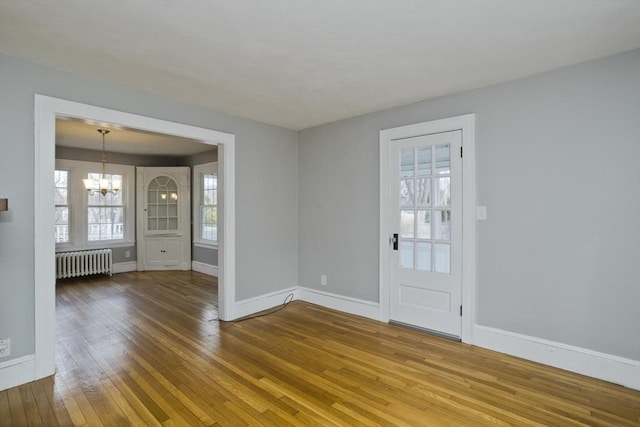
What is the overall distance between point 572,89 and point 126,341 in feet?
15.8

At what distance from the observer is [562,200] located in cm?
276

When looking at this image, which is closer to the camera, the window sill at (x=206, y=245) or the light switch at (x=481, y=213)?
the light switch at (x=481, y=213)

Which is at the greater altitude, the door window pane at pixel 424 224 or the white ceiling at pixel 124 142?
the white ceiling at pixel 124 142

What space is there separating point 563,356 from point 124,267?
25.2 feet

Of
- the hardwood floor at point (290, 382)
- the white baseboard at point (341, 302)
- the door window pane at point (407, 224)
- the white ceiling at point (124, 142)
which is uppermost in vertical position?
the white ceiling at point (124, 142)

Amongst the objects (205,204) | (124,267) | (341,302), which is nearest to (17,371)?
(341,302)

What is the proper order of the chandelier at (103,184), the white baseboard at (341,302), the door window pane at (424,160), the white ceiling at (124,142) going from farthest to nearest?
the chandelier at (103,184)
the white ceiling at (124,142)
the white baseboard at (341,302)
the door window pane at (424,160)

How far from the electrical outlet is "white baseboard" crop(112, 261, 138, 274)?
483cm

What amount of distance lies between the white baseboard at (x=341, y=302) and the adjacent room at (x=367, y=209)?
31 millimetres

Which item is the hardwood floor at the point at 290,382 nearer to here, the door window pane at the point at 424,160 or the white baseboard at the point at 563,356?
the white baseboard at the point at 563,356

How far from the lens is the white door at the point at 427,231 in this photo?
3.35 metres

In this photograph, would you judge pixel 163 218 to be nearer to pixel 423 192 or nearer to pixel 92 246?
pixel 92 246

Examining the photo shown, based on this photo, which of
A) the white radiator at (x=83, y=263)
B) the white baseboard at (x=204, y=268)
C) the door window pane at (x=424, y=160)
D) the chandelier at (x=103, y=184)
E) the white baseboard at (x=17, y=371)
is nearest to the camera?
the white baseboard at (x=17, y=371)

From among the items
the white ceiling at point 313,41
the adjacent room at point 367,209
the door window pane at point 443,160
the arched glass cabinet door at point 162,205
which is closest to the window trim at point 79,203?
the arched glass cabinet door at point 162,205
